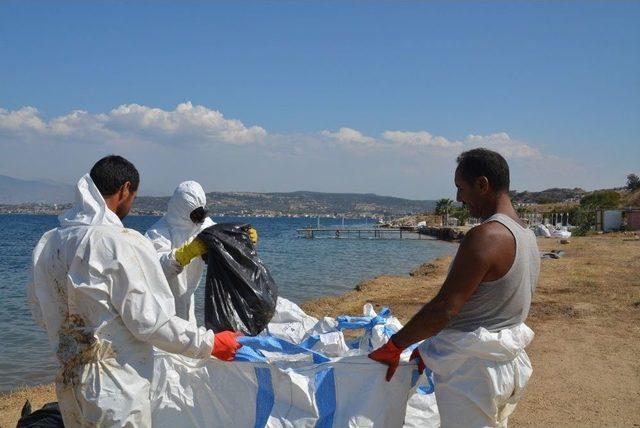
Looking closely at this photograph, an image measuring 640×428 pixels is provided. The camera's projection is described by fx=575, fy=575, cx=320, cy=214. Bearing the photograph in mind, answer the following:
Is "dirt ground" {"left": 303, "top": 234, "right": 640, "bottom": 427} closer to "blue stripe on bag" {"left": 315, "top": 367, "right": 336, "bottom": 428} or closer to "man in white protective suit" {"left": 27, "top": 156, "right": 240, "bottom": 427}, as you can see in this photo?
"blue stripe on bag" {"left": 315, "top": 367, "right": 336, "bottom": 428}

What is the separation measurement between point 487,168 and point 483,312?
608 millimetres

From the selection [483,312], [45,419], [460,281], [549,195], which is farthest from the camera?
[549,195]

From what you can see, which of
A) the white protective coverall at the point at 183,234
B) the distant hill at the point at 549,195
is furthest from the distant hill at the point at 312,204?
the white protective coverall at the point at 183,234

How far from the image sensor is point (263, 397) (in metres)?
2.98

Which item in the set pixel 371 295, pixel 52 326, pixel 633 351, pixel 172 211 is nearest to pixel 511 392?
pixel 52 326

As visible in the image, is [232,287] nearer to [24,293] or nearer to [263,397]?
[263,397]

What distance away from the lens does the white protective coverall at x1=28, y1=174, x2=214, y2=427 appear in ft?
7.46

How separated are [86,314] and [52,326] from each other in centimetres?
25

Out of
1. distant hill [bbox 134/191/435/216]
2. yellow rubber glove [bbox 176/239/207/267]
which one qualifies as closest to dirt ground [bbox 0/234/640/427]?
yellow rubber glove [bbox 176/239/207/267]

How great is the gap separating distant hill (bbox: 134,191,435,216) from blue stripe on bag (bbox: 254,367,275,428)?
123753 mm

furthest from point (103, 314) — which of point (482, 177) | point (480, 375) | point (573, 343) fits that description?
point (573, 343)

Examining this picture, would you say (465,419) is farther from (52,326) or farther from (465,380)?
(52,326)

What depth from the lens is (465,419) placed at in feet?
7.84

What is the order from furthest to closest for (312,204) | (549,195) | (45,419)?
(312,204), (549,195), (45,419)
